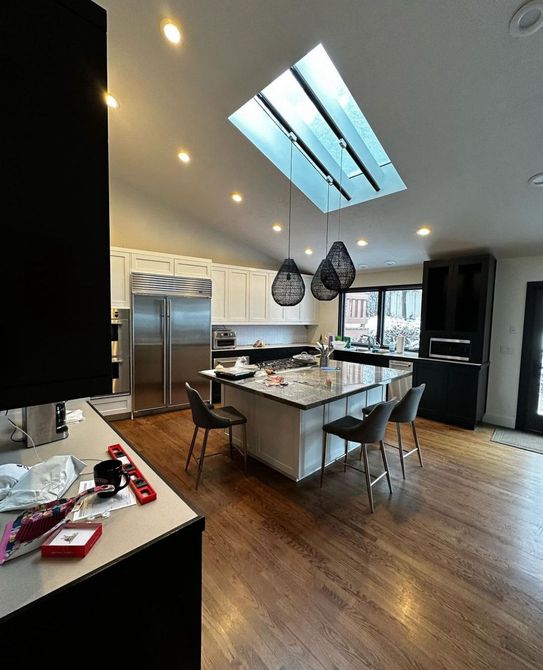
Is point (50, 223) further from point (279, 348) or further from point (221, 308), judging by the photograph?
point (279, 348)

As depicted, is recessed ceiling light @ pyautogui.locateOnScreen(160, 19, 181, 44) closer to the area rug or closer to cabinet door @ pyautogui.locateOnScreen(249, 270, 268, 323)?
cabinet door @ pyautogui.locateOnScreen(249, 270, 268, 323)

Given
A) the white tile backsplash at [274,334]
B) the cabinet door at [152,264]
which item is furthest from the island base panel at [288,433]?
the white tile backsplash at [274,334]

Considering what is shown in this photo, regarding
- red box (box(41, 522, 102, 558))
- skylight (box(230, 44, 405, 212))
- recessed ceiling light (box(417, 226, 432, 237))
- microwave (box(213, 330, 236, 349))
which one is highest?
skylight (box(230, 44, 405, 212))

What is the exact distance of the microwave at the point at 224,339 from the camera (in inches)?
199

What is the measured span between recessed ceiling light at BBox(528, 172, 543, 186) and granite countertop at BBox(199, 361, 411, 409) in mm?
2089

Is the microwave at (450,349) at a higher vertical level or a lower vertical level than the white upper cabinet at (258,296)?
lower

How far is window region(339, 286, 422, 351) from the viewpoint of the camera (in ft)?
17.3

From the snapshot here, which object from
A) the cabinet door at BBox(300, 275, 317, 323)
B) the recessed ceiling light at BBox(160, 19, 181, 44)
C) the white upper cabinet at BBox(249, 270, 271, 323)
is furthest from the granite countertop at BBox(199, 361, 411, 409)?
the cabinet door at BBox(300, 275, 317, 323)

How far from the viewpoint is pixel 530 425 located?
13.2 feet

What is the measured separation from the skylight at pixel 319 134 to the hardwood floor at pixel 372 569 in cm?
315

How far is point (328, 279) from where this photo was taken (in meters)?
2.90

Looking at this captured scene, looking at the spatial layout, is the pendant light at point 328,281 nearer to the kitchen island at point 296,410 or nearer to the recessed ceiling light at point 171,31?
the kitchen island at point 296,410

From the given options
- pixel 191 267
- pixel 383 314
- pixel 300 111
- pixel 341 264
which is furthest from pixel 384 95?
pixel 383 314

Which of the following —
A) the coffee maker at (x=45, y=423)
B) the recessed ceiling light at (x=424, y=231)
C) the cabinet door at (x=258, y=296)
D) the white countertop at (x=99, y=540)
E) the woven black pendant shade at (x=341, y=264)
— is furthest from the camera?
the cabinet door at (x=258, y=296)
